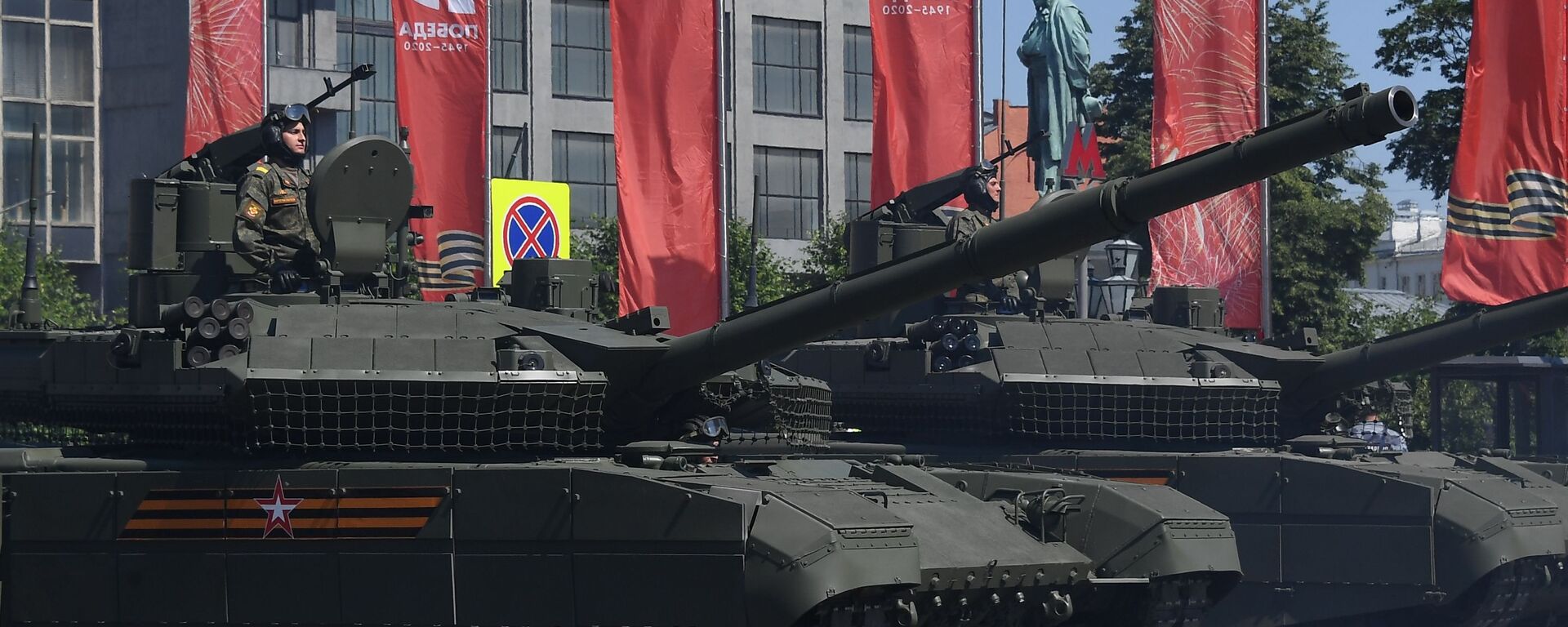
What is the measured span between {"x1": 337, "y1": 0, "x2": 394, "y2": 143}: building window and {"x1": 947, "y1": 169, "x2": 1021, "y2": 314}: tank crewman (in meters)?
29.8

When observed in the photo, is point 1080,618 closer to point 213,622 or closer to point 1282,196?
point 213,622

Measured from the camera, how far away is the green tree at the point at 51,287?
42.4 metres

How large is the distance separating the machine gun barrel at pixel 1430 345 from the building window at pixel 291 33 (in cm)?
3396

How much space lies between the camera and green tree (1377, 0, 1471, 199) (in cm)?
4097

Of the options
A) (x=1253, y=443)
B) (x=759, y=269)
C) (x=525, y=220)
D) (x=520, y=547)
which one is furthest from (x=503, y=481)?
(x=759, y=269)

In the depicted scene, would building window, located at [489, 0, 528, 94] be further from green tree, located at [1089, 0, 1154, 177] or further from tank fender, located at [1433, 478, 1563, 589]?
tank fender, located at [1433, 478, 1563, 589]

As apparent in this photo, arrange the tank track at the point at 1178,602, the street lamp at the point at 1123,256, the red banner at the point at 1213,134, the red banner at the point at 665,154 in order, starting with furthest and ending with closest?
the red banner at the point at 1213,134 < the street lamp at the point at 1123,256 < the red banner at the point at 665,154 < the tank track at the point at 1178,602

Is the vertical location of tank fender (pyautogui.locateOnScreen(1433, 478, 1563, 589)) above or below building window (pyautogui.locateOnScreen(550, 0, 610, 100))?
below

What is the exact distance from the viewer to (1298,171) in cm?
4900

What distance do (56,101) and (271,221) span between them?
129 feet

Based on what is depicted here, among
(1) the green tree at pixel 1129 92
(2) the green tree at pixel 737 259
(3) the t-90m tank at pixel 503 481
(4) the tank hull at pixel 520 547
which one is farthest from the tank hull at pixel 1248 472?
(1) the green tree at pixel 1129 92

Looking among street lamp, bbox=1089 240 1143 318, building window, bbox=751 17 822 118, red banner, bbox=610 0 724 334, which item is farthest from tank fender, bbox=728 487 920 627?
building window, bbox=751 17 822 118

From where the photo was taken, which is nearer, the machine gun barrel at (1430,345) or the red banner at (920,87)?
the machine gun barrel at (1430,345)

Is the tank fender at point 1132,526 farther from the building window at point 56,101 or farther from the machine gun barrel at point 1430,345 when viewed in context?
the building window at point 56,101
